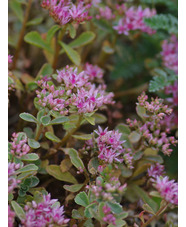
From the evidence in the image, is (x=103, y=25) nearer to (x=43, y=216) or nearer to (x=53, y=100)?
(x=53, y=100)

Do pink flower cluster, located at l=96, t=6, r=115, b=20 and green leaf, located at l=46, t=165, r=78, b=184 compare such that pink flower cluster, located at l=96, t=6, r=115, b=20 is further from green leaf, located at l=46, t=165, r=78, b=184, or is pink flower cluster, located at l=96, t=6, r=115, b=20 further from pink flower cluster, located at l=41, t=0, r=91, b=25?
green leaf, located at l=46, t=165, r=78, b=184

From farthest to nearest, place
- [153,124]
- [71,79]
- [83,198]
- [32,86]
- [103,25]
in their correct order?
[103,25]
[32,86]
[153,124]
[71,79]
[83,198]

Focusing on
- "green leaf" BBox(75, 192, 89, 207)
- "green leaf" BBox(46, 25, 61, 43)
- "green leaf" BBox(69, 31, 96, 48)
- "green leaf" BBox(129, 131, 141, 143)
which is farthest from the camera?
"green leaf" BBox(69, 31, 96, 48)

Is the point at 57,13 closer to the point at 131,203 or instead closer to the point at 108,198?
the point at 108,198

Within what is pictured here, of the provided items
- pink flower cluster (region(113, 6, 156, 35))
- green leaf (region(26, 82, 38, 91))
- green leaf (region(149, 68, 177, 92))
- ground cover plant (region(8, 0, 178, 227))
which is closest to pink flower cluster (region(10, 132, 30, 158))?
ground cover plant (region(8, 0, 178, 227))

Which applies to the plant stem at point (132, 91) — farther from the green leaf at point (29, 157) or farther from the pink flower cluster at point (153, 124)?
the green leaf at point (29, 157)

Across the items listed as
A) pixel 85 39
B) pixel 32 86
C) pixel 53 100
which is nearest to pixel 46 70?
pixel 32 86

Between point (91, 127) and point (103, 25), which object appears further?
point (103, 25)
